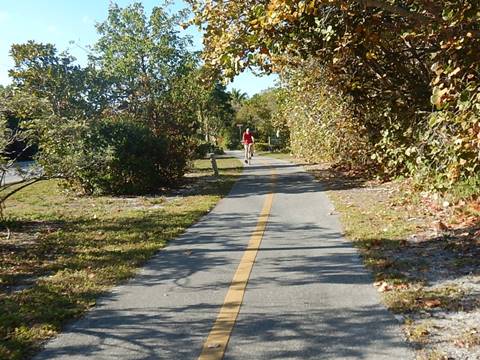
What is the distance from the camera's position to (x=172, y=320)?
15.0 ft

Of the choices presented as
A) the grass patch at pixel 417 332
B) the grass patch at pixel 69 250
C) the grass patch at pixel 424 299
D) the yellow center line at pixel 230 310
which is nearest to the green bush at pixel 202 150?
the grass patch at pixel 69 250

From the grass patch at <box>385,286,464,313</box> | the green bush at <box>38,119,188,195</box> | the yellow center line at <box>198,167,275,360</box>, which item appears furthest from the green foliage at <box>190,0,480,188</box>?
the green bush at <box>38,119,188,195</box>

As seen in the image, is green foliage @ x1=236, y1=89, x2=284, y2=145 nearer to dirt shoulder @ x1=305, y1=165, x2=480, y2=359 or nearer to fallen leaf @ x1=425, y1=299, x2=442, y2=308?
dirt shoulder @ x1=305, y1=165, x2=480, y2=359

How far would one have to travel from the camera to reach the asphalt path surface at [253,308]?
3.92 meters

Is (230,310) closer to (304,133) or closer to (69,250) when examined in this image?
(69,250)

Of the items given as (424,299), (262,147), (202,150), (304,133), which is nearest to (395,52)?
(424,299)

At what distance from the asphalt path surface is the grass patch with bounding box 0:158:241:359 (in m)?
0.27

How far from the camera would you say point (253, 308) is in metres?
4.79

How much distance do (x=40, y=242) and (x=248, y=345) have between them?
18.4ft

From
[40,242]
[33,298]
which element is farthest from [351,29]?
[40,242]

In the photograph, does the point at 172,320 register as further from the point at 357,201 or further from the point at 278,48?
the point at 357,201

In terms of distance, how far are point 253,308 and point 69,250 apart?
4.10m

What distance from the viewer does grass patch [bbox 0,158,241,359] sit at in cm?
480

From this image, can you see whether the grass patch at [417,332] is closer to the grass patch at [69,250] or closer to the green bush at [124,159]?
the grass patch at [69,250]
